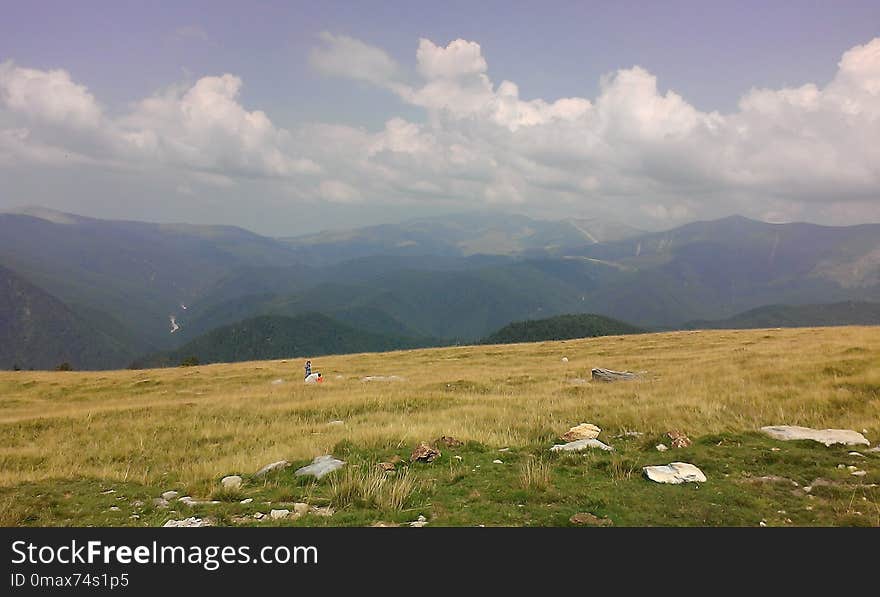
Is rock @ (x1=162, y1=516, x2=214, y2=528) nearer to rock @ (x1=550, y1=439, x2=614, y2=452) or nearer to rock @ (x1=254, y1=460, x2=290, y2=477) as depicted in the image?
rock @ (x1=254, y1=460, x2=290, y2=477)

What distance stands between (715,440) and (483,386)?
566 inches

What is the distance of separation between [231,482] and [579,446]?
8.21 meters

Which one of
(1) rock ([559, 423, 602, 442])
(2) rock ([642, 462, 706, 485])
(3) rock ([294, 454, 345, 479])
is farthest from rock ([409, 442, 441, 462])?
(2) rock ([642, 462, 706, 485])

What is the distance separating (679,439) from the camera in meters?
11.4

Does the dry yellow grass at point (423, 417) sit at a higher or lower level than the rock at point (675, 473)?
lower

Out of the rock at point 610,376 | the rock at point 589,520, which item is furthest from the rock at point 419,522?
the rock at point 610,376

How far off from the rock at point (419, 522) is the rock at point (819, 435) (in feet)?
32.0

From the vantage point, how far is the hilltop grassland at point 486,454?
7.50 m

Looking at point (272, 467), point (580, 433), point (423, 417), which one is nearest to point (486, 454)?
point (580, 433)

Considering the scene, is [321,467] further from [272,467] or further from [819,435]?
[819,435]

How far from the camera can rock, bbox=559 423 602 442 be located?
1225cm

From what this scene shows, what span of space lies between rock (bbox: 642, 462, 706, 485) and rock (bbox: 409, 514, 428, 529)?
4.71 meters

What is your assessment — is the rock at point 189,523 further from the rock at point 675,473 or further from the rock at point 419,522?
the rock at point 675,473

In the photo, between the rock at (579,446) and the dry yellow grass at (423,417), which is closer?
the rock at (579,446)
